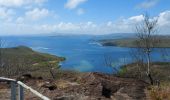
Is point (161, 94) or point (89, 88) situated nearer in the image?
point (161, 94)

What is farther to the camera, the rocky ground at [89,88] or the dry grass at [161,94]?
the rocky ground at [89,88]

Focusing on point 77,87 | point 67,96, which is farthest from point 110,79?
point 67,96

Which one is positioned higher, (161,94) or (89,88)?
(161,94)

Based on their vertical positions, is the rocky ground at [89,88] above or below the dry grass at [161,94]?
below

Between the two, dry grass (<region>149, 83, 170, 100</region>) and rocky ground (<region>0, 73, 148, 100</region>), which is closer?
dry grass (<region>149, 83, 170, 100</region>)

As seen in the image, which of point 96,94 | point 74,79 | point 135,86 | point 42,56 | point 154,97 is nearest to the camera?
point 154,97

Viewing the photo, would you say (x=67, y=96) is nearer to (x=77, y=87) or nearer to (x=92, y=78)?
(x=77, y=87)

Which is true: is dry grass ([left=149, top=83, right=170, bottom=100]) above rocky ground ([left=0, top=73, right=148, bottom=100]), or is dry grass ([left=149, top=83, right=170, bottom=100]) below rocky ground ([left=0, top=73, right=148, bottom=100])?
above

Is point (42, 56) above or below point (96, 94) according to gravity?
below
